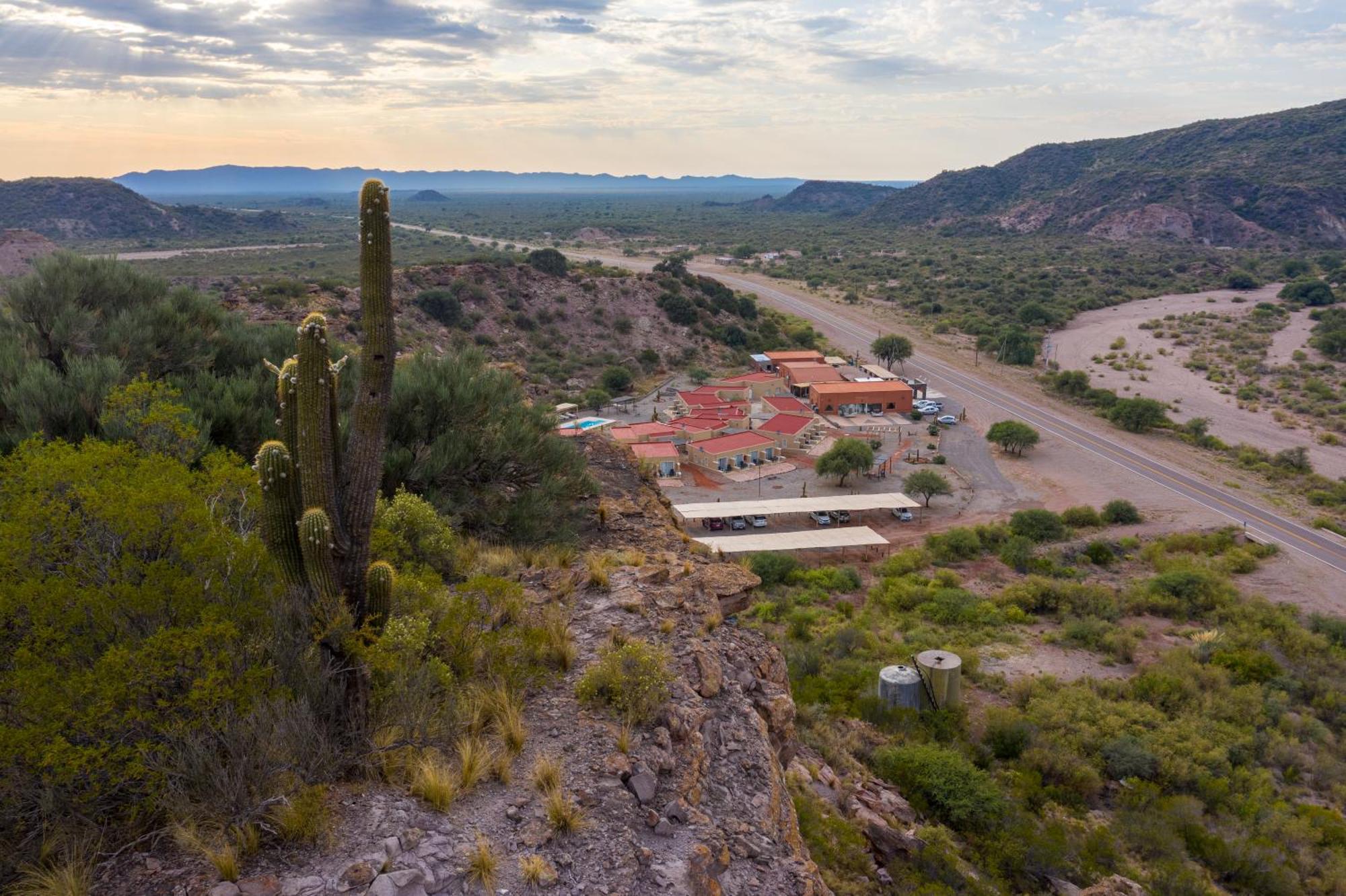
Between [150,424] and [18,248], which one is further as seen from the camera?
[18,248]

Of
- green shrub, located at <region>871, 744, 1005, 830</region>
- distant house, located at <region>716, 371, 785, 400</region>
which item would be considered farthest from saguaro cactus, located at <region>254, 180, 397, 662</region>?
distant house, located at <region>716, 371, 785, 400</region>

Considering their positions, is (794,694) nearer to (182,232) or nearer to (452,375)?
(452,375)

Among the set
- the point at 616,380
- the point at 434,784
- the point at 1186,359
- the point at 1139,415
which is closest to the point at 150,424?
the point at 434,784

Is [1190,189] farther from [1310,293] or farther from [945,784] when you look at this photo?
[945,784]

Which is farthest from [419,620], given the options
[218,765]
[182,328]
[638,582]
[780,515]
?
[780,515]

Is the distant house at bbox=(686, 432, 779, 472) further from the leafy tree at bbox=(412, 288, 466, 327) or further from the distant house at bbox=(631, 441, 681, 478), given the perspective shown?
the leafy tree at bbox=(412, 288, 466, 327)
